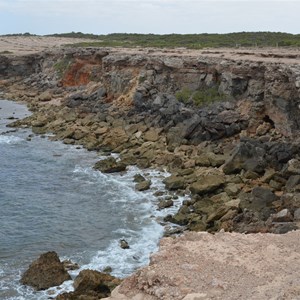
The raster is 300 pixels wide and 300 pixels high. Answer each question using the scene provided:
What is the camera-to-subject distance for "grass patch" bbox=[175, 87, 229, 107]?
119ft

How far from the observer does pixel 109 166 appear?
31.3 metres

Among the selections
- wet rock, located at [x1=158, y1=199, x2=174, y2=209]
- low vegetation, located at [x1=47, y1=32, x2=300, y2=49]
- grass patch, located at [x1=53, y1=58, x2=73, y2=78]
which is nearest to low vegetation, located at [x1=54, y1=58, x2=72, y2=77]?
grass patch, located at [x1=53, y1=58, x2=73, y2=78]

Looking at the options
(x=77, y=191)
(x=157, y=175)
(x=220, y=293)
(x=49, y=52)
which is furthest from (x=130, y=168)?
(x=49, y=52)

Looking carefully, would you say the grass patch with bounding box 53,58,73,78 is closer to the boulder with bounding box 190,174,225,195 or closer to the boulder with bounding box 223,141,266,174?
the boulder with bounding box 223,141,266,174

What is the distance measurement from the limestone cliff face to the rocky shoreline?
7cm

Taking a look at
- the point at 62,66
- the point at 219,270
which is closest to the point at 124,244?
the point at 219,270

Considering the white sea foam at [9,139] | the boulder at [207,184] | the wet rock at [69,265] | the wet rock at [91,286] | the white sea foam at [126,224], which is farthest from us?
the white sea foam at [9,139]

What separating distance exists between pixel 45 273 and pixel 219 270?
27.1ft

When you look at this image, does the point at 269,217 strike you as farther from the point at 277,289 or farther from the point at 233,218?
the point at 277,289

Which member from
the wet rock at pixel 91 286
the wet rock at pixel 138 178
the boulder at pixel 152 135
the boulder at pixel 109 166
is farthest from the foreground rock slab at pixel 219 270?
the boulder at pixel 152 135

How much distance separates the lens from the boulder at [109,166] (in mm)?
31109

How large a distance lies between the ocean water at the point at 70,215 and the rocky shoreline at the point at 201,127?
1371 millimetres

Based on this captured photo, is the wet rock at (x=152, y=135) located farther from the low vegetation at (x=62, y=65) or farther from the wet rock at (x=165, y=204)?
the low vegetation at (x=62, y=65)

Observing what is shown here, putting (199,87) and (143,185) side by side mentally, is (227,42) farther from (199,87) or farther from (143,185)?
(143,185)
